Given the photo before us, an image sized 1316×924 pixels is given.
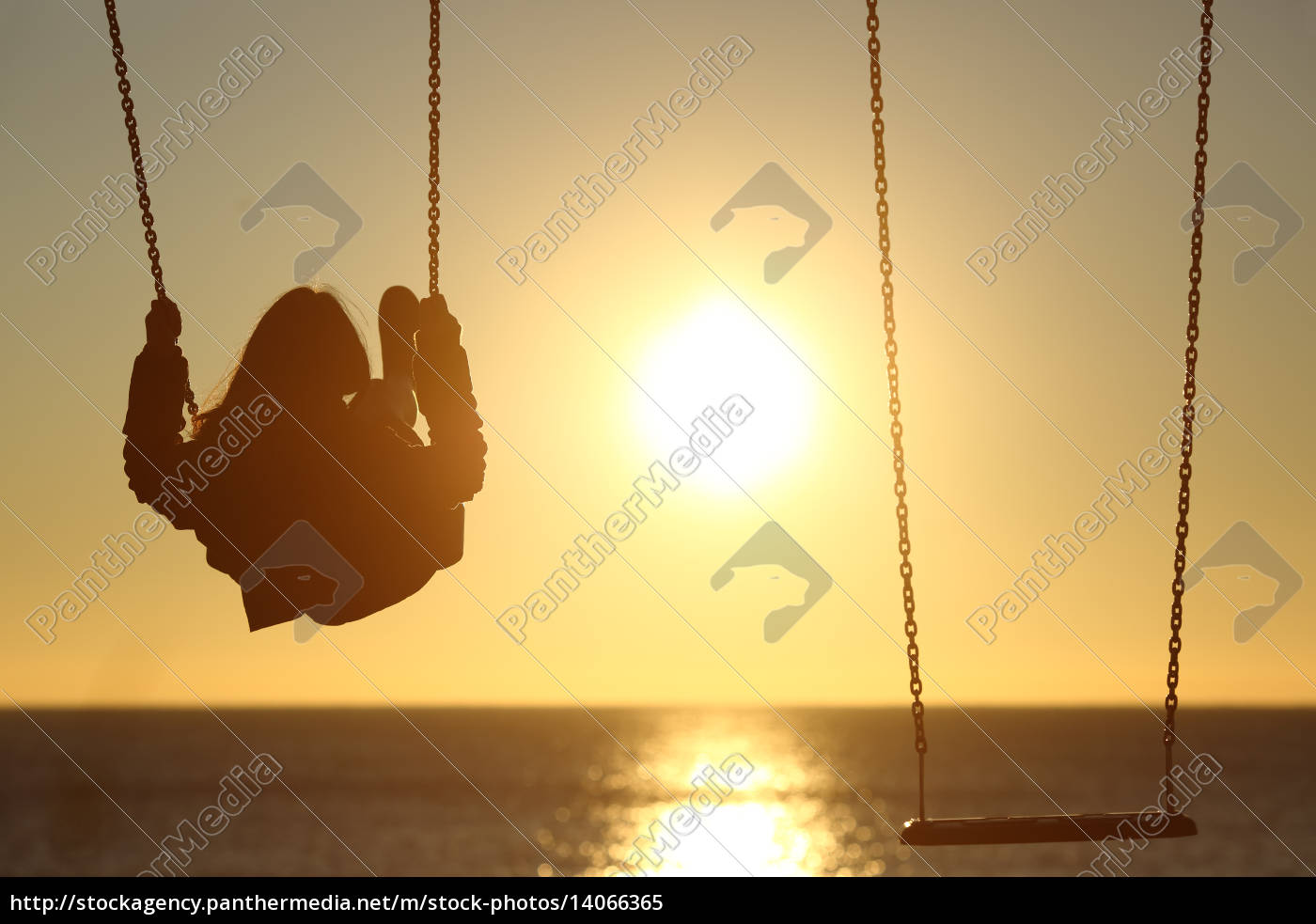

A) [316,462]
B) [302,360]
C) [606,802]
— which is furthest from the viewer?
[606,802]

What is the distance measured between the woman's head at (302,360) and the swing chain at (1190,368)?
9.77ft

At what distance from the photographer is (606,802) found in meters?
49.6

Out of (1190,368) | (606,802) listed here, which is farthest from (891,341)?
(606,802)

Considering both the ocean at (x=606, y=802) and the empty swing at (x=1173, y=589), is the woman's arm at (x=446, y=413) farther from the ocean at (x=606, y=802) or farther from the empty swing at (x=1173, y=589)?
the ocean at (x=606, y=802)

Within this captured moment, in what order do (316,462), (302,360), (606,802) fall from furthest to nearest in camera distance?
(606,802) → (302,360) → (316,462)

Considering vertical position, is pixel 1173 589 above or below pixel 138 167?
above

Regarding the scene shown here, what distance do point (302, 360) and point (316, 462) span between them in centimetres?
40

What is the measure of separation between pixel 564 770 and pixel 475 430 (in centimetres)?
5910

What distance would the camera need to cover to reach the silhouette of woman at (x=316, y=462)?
13.8 ft

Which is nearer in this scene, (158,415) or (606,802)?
(158,415)

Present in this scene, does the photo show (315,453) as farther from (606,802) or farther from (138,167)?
(606,802)
